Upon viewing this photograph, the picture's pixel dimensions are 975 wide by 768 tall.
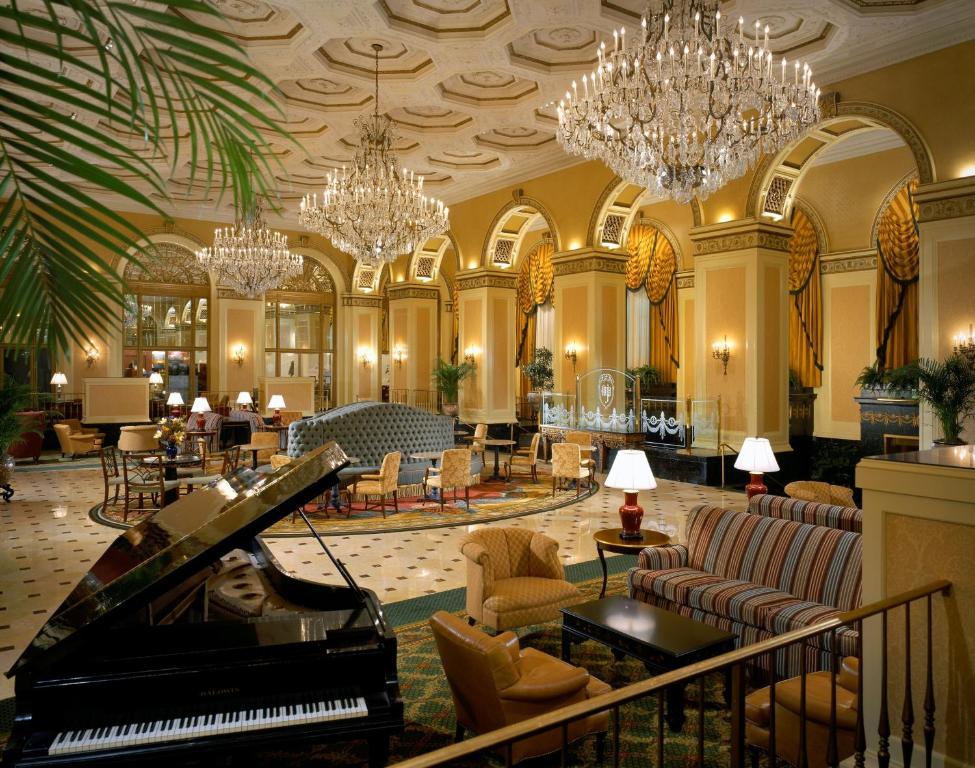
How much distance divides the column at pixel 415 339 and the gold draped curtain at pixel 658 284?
17.6ft

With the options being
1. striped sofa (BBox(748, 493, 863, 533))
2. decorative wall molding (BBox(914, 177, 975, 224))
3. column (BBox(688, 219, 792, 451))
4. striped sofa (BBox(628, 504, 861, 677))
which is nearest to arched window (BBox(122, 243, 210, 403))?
column (BBox(688, 219, 792, 451))

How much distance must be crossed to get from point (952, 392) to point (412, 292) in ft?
44.4

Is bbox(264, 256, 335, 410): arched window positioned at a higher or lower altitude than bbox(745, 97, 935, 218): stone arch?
lower

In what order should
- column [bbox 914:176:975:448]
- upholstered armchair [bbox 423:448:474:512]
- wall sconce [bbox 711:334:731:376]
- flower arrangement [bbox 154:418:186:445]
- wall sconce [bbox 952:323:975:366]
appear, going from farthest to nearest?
1. wall sconce [bbox 711:334:731:376]
2. upholstered armchair [bbox 423:448:474:512]
3. flower arrangement [bbox 154:418:186:445]
4. column [bbox 914:176:975:448]
5. wall sconce [bbox 952:323:975:366]

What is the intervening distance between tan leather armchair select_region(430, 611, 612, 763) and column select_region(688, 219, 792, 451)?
8500 millimetres

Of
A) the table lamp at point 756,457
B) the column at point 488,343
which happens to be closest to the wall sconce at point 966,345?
the table lamp at point 756,457

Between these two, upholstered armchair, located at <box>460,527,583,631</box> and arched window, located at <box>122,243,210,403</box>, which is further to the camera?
arched window, located at <box>122,243,210,403</box>

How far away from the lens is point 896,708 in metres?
2.89

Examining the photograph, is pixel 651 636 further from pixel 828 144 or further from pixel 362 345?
pixel 362 345

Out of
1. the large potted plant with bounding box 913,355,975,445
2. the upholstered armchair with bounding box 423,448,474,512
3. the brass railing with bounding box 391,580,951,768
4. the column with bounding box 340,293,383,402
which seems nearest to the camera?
the brass railing with bounding box 391,580,951,768

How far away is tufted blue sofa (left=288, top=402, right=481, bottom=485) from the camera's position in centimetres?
984

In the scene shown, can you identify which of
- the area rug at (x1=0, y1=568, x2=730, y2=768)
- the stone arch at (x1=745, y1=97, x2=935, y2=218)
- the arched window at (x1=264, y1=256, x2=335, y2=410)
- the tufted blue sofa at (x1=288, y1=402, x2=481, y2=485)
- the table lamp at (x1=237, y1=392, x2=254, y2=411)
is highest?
the stone arch at (x1=745, y1=97, x2=935, y2=218)

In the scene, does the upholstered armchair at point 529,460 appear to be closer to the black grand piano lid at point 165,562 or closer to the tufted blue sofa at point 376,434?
the tufted blue sofa at point 376,434

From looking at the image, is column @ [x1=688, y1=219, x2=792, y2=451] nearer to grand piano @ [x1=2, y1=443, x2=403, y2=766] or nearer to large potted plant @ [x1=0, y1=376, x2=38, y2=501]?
grand piano @ [x1=2, y1=443, x2=403, y2=766]
